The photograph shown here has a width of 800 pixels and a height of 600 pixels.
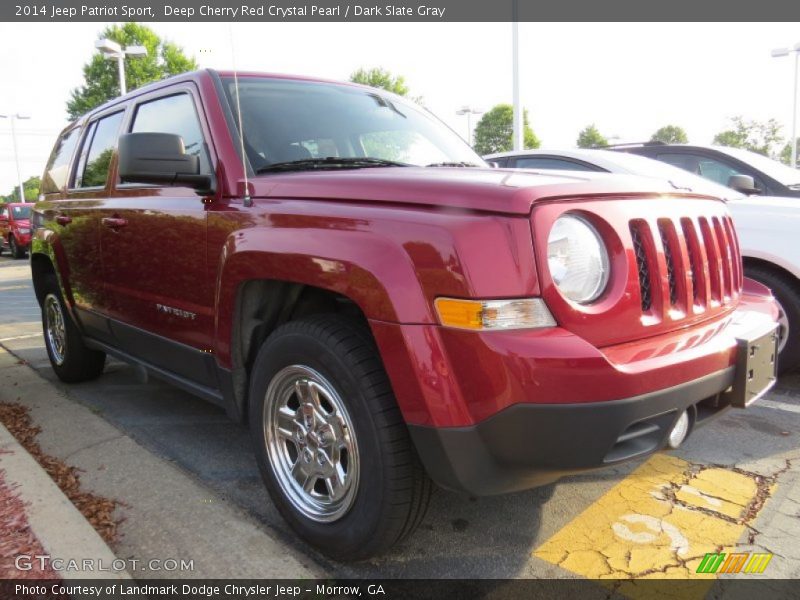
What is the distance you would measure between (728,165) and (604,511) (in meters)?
3.93

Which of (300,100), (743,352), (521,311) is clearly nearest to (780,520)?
(743,352)

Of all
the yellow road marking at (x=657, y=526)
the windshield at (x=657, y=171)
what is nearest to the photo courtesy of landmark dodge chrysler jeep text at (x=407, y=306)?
the yellow road marking at (x=657, y=526)

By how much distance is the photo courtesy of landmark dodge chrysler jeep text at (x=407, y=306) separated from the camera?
1.68 metres

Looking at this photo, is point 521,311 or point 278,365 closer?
point 521,311

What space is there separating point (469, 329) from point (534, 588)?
101 centimetres

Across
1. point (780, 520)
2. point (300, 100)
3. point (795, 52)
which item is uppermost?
point (795, 52)

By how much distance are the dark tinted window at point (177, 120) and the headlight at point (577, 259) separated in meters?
1.63

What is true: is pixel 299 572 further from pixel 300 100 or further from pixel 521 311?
pixel 300 100

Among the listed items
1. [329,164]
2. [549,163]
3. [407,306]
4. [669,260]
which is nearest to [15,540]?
[407,306]

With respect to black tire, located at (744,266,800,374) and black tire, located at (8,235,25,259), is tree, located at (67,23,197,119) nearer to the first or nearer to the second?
black tire, located at (8,235,25,259)

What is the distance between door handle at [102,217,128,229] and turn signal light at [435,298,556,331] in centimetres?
225

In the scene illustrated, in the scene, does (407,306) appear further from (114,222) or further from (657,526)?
(114,222)

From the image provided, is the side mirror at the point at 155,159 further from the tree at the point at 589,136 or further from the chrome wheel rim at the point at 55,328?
the tree at the point at 589,136

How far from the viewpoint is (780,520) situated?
2.43m
